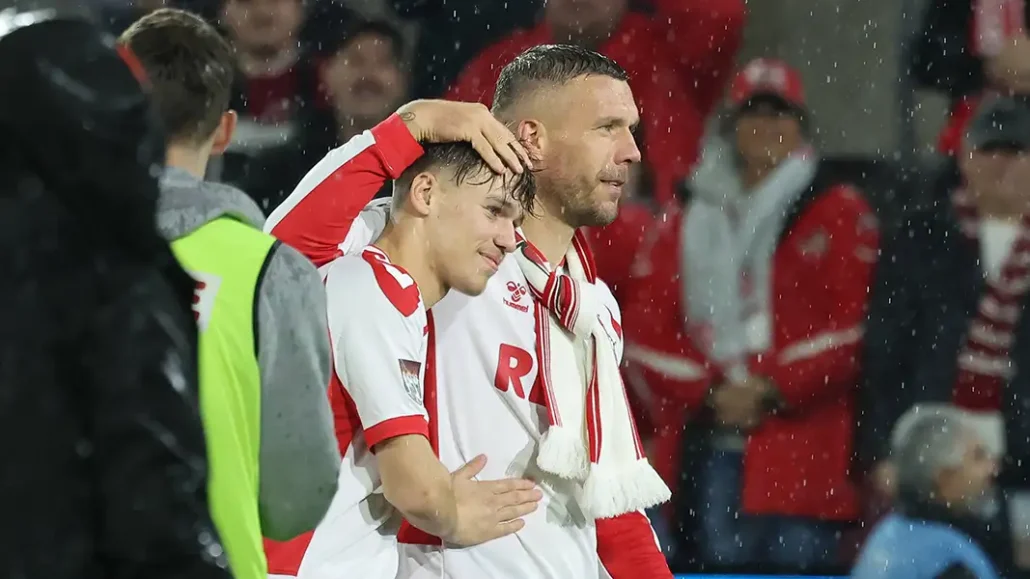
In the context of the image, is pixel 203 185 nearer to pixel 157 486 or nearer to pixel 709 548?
pixel 157 486

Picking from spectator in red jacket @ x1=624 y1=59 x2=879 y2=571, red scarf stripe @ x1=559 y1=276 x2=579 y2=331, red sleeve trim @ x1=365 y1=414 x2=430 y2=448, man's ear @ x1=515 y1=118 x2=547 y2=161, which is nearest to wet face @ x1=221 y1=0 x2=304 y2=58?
spectator in red jacket @ x1=624 y1=59 x2=879 y2=571

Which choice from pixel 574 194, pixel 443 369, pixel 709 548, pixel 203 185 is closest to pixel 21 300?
pixel 203 185

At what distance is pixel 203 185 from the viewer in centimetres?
137

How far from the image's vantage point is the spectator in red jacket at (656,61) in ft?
13.8

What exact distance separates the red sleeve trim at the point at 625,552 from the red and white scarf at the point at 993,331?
2034 millimetres

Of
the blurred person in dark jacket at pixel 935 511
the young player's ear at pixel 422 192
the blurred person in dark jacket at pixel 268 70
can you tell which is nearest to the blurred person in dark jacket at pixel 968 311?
the blurred person in dark jacket at pixel 935 511

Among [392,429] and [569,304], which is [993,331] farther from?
[392,429]

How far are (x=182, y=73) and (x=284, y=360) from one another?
0.32m

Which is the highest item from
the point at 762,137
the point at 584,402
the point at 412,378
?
the point at 762,137

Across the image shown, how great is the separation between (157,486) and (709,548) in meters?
3.06

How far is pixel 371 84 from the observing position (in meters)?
4.21

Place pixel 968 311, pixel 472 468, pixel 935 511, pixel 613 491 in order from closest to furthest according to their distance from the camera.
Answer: pixel 472 468 < pixel 613 491 < pixel 935 511 < pixel 968 311

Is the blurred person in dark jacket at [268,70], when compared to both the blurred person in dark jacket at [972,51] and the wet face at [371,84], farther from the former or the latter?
the blurred person in dark jacket at [972,51]

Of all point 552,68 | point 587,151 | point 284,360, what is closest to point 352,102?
point 552,68
